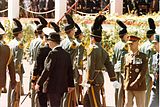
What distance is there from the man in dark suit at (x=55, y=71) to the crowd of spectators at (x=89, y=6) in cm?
1303

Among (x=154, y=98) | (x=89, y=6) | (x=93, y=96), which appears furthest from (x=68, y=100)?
(x=89, y=6)

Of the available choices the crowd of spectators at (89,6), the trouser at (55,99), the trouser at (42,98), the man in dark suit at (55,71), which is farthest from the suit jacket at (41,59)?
the crowd of spectators at (89,6)

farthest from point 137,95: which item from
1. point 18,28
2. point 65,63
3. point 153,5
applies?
point 153,5

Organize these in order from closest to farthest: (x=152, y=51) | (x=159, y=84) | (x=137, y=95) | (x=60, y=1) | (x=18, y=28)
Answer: (x=159, y=84)
(x=137, y=95)
(x=152, y=51)
(x=18, y=28)
(x=60, y=1)

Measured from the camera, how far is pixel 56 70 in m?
8.53

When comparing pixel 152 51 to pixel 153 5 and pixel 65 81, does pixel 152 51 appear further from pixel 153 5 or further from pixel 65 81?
pixel 153 5

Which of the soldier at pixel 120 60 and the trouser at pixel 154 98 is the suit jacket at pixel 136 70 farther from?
the soldier at pixel 120 60

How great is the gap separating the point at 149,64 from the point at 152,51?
327 mm

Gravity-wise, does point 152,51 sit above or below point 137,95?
above

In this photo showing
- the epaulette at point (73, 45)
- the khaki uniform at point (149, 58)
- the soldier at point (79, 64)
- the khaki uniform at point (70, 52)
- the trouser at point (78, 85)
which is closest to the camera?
the khaki uniform at point (149, 58)

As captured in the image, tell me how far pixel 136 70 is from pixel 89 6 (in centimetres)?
1478

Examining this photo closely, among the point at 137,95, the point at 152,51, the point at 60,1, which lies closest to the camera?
the point at 137,95

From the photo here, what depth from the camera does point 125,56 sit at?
31.5 feet

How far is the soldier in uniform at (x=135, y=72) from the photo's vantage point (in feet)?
29.5
